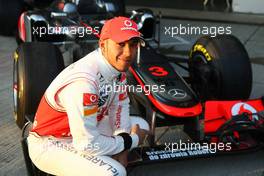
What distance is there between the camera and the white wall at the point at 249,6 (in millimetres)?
9508

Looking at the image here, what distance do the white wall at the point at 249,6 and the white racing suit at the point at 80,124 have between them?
7.47 metres

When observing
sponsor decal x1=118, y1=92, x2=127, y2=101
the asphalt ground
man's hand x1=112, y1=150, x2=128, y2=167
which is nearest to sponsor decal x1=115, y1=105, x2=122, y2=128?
sponsor decal x1=118, y1=92, x2=127, y2=101

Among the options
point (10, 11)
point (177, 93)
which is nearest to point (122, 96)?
point (177, 93)

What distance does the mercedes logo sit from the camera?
3398 millimetres

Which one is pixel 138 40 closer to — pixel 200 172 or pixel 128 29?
pixel 128 29

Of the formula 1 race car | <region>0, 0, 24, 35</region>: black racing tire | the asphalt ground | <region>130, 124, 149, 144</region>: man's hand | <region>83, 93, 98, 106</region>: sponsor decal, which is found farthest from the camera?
<region>0, 0, 24, 35</region>: black racing tire

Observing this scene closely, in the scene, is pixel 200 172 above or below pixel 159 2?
above

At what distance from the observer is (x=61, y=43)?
5324 mm

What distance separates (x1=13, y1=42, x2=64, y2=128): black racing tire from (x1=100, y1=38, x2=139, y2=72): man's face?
1.18m

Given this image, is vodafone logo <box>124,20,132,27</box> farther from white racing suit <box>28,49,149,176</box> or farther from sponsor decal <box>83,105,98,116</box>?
sponsor decal <box>83,105,98,116</box>

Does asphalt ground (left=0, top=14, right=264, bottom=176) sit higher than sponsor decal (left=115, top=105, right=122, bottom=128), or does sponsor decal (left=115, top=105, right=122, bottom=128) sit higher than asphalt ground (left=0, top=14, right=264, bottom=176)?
sponsor decal (left=115, top=105, right=122, bottom=128)

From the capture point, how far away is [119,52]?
2.39 m

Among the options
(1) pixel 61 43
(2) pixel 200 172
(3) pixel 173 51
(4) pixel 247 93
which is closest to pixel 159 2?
(3) pixel 173 51

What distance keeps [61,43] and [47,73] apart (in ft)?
5.90
